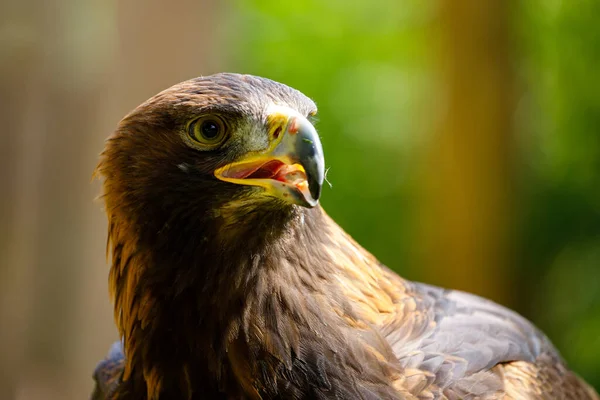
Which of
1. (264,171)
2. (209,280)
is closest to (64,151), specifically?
(209,280)

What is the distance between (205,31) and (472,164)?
262cm

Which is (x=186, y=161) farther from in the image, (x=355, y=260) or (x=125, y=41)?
(x=125, y=41)

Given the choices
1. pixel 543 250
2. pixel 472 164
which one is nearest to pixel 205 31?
pixel 472 164

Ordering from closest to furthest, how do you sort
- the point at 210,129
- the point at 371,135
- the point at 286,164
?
the point at 286,164, the point at 210,129, the point at 371,135

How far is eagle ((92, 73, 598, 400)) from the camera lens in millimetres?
1983

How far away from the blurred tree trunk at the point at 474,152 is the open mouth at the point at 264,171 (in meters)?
4.43

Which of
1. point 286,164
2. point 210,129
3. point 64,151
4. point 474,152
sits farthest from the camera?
point 474,152

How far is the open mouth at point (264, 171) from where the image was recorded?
6.23 feet

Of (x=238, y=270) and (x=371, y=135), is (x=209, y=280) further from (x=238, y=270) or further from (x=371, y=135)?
(x=371, y=135)

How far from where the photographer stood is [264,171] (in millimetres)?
1959

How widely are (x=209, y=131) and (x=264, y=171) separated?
193mm

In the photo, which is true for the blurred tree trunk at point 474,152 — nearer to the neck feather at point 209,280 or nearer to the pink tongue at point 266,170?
the neck feather at point 209,280

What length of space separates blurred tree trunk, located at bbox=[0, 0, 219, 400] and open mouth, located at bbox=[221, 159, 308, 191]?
2363 millimetres

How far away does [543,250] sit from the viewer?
657 centimetres
